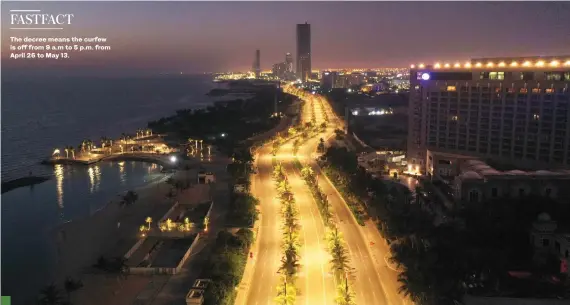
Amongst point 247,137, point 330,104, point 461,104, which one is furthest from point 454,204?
point 330,104

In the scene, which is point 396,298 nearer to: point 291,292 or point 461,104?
point 291,292

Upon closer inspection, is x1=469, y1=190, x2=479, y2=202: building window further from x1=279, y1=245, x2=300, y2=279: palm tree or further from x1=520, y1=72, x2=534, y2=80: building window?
x1=520, y1=72, x2=534, y2=80: building window

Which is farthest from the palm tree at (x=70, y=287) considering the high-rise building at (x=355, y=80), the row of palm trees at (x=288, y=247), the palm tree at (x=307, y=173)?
the high-rise building at (x=355, y=80)

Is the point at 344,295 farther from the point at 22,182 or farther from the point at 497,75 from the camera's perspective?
the point at 22,182

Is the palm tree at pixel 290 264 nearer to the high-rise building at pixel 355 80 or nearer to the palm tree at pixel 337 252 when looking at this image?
the palm tree at pixel 337 252

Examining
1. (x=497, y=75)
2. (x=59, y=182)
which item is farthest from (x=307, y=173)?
(x=59, y=182)

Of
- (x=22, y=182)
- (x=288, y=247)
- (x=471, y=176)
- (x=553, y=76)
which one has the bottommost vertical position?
(x=22, y=182)

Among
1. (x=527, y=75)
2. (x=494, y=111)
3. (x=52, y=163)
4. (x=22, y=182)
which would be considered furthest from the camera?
(x=52, y=163)
